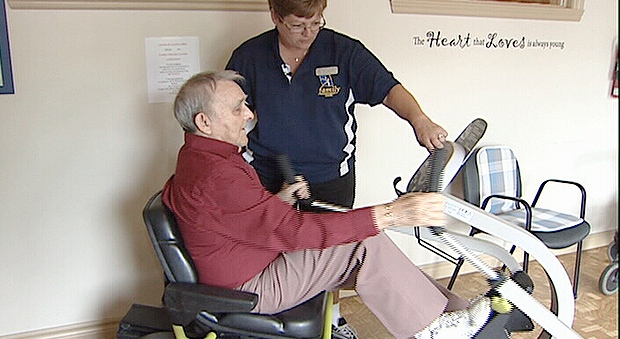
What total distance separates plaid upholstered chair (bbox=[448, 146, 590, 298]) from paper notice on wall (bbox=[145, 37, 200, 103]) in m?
1.44

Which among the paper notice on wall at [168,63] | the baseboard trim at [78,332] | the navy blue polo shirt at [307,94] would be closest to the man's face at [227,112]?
the navy blue polo shirt at [307,94]

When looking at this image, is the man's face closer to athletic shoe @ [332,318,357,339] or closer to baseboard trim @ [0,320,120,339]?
athletic shoe @ [332,318,357,339]

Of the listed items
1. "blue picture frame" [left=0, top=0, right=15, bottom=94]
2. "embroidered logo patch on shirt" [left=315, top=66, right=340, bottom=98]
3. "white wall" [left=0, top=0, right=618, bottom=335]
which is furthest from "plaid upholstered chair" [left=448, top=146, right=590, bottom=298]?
"blue picture frame" [left=0, top=0, right=15, bottom=94]

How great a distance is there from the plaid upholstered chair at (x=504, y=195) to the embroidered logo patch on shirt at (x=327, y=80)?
1056mm

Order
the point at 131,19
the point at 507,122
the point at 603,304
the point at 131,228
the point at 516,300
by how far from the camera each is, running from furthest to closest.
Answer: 1. the point at 507,122
2. the point at 603,304
3. the point at 131,228
4. the point at 131,19
5. the point at 516,300

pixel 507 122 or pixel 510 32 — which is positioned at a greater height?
pixel 510 32

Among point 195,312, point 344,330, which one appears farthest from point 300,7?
point 344,330

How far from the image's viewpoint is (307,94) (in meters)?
1.99

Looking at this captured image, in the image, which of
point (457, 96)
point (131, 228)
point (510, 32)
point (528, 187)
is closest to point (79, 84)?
point (131, 228)

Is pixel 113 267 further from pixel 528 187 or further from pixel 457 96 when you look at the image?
pixel 528 187

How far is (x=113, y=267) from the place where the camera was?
2330 mm

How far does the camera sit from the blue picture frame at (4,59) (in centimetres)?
196

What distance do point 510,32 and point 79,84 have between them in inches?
81.0

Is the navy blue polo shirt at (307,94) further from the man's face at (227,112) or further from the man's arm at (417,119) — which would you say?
the man's face at (227,112)
